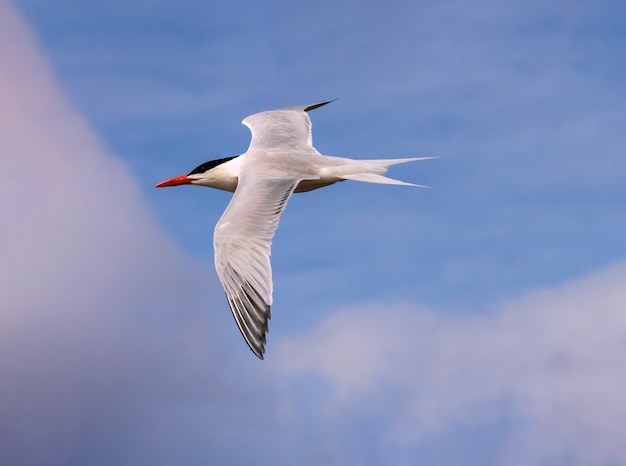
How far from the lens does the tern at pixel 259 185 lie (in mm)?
9914

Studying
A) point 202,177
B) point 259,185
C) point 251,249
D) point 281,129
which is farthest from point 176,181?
point 251,249

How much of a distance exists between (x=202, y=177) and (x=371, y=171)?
2.47m

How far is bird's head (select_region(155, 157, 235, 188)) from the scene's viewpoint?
1309 cm

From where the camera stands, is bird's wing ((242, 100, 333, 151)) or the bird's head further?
bird's wing ((242, 100, 333, 151))

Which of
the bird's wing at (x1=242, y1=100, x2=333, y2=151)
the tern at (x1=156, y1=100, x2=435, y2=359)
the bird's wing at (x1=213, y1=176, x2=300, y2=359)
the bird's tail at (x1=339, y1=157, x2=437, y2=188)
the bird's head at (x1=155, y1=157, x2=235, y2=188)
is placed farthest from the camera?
the bird's wing at (x1=242, y1=100, x2=333, y2=151)

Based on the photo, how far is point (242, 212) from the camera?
35.4 feet

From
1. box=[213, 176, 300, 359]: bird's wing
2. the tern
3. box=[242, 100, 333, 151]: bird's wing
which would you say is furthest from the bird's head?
box=[213, 176, 300, 359]: bird's wing

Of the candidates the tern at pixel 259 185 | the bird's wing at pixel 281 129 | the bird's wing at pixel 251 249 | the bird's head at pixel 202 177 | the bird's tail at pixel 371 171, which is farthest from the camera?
the bird's wing at pixel 281 129

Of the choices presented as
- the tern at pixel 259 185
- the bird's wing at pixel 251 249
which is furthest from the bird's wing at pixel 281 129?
the bird's wing at pixel 251 249

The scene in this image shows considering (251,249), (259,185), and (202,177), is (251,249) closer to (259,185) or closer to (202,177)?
(259,185)

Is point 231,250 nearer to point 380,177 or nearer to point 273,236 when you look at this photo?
point 273,236

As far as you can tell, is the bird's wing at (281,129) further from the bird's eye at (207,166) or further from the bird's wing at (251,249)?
the bird's wing at (251,249)

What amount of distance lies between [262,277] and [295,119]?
5125 mm

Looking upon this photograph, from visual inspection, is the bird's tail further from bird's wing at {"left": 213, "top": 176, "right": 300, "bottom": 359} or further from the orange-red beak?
the orange-red beak
